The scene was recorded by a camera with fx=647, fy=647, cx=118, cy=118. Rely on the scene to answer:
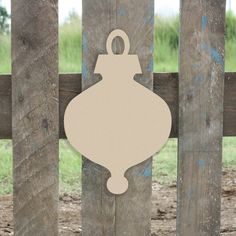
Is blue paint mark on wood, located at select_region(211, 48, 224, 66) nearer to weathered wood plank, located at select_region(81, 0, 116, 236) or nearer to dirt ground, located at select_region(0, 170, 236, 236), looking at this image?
weathered wood plank, located at select_region(81, 0, 116, 236)

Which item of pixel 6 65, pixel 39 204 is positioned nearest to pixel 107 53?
pixel 39 204

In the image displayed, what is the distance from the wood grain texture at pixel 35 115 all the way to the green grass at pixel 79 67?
151 centimetres

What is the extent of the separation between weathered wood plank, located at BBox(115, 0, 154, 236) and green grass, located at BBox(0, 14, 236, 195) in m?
1.54

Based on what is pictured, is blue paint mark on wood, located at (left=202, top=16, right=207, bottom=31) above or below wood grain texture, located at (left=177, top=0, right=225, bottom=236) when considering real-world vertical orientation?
above

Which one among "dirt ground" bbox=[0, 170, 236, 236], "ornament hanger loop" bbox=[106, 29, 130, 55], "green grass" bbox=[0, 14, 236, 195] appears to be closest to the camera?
"ornament hanger loop" bbox=[106, 29, 130, 55]

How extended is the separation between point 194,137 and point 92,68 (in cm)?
38

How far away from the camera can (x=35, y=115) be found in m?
1.97

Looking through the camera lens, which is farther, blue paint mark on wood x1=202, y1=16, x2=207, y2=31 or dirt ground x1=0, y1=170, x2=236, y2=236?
dirt ground x1=0, y1=170, x2=236, y2=236

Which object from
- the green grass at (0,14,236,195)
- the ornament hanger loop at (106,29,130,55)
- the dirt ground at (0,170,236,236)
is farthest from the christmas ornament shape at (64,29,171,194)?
the green grass at (0,14,236,195)

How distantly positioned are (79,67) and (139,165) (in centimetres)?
333

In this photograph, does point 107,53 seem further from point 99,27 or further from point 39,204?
point 39,204

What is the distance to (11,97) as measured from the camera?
1.98 meters

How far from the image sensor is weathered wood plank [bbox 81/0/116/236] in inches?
76.4

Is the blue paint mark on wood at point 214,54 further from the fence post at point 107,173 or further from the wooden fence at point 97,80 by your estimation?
the fence post at point 107,173
